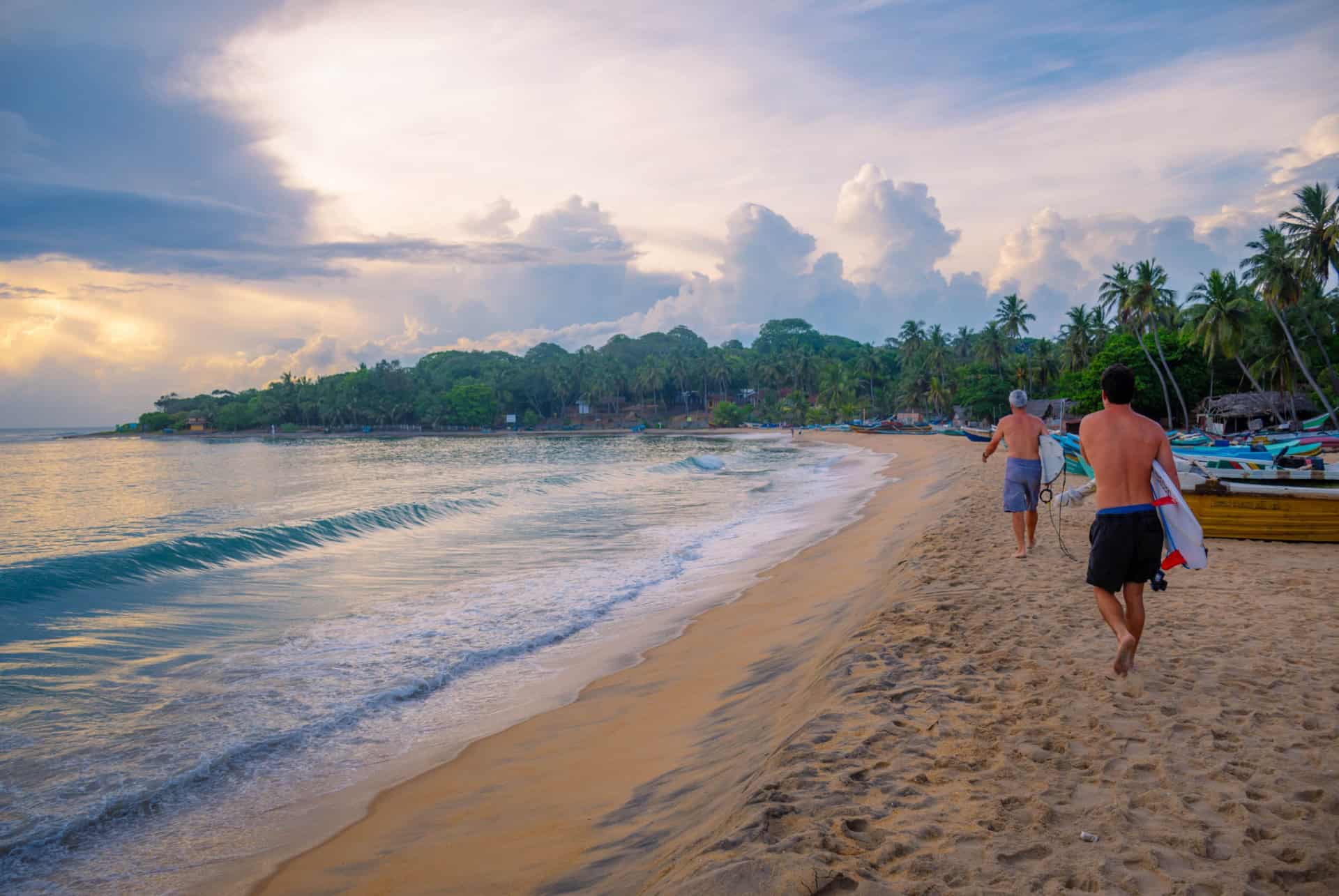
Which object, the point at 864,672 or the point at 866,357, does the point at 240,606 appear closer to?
the point at 864,672

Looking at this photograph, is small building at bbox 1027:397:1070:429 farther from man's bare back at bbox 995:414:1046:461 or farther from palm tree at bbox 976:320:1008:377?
man's bare back at bbox 995:414:1046:461

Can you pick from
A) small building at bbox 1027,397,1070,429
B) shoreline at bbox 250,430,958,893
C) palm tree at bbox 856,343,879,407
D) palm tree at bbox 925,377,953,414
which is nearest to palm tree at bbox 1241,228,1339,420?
small building at bbox 1027,397,1070,429

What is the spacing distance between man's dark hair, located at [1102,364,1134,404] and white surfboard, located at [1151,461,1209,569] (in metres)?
0.42

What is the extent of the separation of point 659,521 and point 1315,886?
13.2m

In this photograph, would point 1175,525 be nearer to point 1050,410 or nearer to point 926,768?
point 926,768

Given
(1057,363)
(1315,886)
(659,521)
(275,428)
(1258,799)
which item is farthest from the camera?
(275,428)

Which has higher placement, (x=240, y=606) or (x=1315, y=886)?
(x=1315, y=886)

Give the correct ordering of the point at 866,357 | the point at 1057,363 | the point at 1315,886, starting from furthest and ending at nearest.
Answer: the point at 866,357, the point at 1057,363, the point at 1315,886

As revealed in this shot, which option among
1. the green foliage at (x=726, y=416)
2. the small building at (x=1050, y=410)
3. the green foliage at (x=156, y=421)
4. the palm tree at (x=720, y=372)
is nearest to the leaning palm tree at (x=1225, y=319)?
the small building at (x=1050, y=410)

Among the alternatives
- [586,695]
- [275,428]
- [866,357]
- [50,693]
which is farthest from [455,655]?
[275,428]

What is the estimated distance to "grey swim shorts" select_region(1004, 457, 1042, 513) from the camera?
7531 mm

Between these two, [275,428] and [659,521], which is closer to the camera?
[659,521]

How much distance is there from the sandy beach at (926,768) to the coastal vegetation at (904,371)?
3224 centimetres

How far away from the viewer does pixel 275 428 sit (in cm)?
12769
